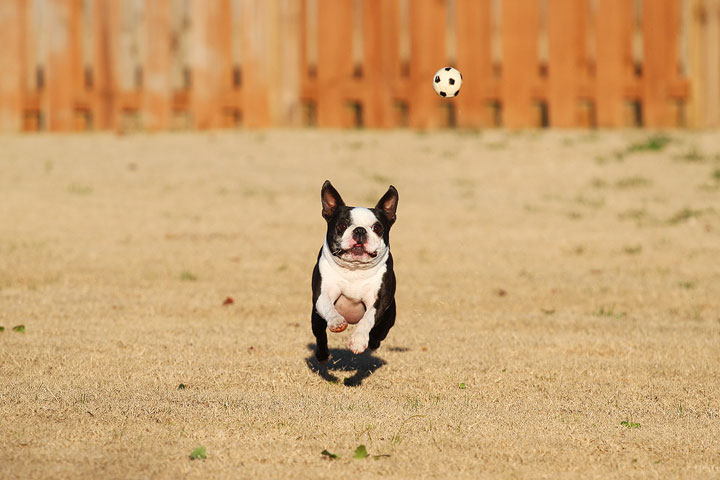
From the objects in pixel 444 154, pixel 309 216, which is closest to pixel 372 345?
pixel 309 216

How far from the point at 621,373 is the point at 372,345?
2.11m

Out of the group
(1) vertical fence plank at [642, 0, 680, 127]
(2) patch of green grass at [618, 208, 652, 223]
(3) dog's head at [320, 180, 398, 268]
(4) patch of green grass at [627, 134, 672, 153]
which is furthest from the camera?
(1) vertical fence plank at [642, 0, 680, 127]

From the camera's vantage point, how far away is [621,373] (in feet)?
25.4

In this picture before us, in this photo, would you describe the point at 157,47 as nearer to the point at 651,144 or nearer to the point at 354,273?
the point at 651,144

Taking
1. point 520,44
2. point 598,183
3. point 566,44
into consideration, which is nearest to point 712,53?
point 566,44

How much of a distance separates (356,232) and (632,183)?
13.5 m

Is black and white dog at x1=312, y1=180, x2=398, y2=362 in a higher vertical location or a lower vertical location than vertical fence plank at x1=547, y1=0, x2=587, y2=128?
lower

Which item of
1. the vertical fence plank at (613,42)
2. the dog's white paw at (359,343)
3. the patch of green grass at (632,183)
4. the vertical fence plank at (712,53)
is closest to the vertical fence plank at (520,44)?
the vertical fence plank at (613,42)

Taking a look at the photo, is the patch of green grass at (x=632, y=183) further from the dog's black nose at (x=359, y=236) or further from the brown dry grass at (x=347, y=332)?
the dog's black nose at (x=359, y=236)

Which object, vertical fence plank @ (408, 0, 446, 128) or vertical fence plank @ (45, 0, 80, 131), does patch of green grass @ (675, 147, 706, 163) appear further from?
vertical fence plank @ (45, 0, 80, 131)

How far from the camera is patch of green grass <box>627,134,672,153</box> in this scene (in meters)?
20.7

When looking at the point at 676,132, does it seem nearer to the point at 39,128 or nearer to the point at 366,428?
the point at 39,128

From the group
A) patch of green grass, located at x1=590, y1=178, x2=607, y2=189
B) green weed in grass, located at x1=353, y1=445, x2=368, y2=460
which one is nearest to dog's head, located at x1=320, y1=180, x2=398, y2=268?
green weed in grass, located at x1=353, y1=445, x2=368, y2=460

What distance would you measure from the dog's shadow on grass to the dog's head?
3.56ft
